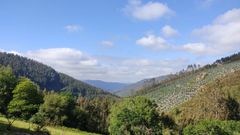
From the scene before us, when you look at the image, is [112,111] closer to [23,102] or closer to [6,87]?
[23,102]

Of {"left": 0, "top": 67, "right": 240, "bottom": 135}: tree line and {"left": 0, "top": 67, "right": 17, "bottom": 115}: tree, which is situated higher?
{"left": 0, "top": 67, "right": 17, "bottom": 115}: tree

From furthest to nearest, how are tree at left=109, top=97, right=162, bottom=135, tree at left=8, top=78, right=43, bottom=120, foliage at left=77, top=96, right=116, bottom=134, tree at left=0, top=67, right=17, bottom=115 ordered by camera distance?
1. foliage at left=77, top=96, right=116, bottom=134
2. tree at left=0, top=67, right=17, bottom=115
3. tree at left=8, top=78, right=43, bottom=120
4. tree at left=109, top=97, right=162, bottom=135

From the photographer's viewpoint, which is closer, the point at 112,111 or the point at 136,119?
the point at 136,119

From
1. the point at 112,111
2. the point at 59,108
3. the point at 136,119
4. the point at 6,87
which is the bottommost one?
the point at 136,119

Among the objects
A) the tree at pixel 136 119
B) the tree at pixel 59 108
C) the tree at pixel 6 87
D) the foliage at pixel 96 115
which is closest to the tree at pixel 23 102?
the tree at pixel 6 87

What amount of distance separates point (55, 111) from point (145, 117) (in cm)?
3651

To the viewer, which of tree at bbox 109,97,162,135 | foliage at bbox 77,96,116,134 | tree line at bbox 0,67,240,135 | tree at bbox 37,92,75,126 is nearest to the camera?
tree at bbox 109,97,162,135

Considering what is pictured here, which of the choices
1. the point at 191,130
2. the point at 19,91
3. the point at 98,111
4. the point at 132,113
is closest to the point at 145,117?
the point at 132,113

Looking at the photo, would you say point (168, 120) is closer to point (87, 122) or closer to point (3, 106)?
point (87, 122)

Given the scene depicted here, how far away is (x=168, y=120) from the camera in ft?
575

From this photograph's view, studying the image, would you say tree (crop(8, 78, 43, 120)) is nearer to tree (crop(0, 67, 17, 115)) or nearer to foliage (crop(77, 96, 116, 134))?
tree (crop(0, 67, 17, 115))

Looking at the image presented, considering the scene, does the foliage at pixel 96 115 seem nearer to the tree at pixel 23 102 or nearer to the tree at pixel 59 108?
the tree at pixel 59 108

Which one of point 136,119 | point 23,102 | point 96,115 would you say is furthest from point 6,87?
point 96,115

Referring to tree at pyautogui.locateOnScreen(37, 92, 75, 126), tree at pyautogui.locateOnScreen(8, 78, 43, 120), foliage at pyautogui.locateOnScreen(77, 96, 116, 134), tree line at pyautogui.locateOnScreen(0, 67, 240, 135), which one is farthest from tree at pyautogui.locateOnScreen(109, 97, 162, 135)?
foliage at pyautogui.locateOnScreen(77, 96, 116, 134)
